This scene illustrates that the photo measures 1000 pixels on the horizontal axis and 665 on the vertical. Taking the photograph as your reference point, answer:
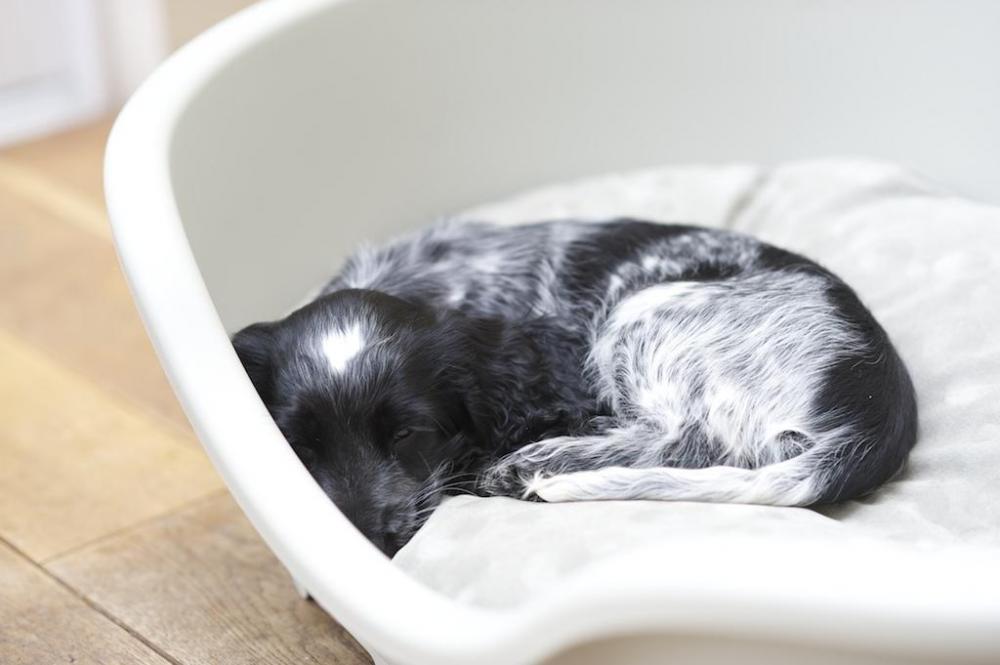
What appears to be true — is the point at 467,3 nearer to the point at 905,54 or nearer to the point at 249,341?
the point at 905,54

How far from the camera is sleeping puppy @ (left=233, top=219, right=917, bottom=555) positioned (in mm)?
1866

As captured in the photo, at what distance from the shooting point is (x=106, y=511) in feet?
8.39

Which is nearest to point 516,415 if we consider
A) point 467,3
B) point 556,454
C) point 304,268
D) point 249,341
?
point 556,454

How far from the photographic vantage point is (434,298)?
232 cm

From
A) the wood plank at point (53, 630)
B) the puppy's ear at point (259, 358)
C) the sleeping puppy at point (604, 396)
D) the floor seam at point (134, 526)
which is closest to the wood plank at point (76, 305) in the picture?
the floor seam at point (134, 526)

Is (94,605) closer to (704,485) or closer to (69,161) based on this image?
(704,485)

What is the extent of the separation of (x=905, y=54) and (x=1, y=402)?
2248 millimetres

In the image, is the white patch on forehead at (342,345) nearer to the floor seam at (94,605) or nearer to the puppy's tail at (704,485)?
the puppy's tail at (704,485)

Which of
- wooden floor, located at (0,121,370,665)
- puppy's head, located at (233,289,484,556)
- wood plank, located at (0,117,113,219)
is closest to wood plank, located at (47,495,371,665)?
wooden floor, located at (0,121,370,665)

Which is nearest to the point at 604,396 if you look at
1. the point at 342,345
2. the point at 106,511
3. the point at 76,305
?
the point at 342,345

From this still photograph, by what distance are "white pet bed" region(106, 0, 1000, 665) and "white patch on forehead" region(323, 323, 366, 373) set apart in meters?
0.19

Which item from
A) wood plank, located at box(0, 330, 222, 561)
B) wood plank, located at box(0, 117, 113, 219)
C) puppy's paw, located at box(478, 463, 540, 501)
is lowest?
wood plank, located at box(0, 117, 113, 219)

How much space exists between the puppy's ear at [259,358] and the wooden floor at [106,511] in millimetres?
450

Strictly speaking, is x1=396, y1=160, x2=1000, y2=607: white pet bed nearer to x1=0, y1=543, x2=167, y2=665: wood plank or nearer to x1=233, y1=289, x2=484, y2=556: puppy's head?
x1=233, y1=289, x2=484, y2=556: puppy's head
